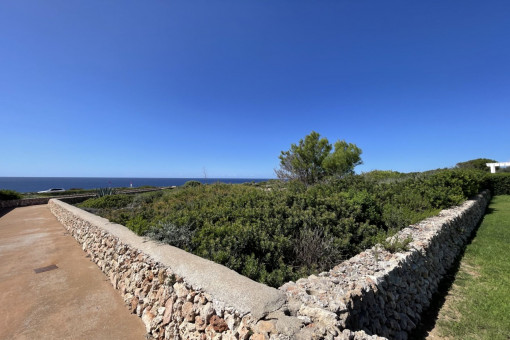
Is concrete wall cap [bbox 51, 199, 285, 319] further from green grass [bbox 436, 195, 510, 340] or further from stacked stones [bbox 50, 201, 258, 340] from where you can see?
green grass [bbox 436, 195, 510, 340]

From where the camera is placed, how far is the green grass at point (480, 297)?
286 cm

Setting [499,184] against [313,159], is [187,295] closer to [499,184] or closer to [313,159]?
[313,159]

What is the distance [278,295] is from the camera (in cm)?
228

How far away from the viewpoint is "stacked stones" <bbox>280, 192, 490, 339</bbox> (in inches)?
85.1

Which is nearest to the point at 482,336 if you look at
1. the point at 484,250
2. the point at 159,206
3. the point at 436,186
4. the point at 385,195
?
the point at 484,250

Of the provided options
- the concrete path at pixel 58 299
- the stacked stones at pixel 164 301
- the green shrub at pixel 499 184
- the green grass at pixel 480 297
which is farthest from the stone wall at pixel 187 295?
the green shrub at pixel 499 184

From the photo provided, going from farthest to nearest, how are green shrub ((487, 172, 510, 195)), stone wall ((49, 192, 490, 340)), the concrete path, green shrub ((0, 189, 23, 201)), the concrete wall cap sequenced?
green shrub ((0, 189, 23, 201)) < green shrub ((487, 172, 510, 195)) < the concrete path < the concrete wall cap < stone wall ((49, 192, 490, 340))

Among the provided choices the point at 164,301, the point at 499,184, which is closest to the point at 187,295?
the point at 164,301

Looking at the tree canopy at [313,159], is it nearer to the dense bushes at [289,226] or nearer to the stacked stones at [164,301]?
the dense bushes at [289,226]

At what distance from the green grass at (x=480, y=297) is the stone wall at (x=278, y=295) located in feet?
1.02

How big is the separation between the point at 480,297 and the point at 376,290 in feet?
7.86

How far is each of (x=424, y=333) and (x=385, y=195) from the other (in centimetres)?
549

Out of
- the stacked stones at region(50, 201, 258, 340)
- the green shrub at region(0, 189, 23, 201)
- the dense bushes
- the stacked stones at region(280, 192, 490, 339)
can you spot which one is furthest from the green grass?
the green shrub at region(0, 189, 23, 201)

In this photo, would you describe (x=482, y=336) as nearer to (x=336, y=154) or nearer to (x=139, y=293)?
(x=139, y=293)
